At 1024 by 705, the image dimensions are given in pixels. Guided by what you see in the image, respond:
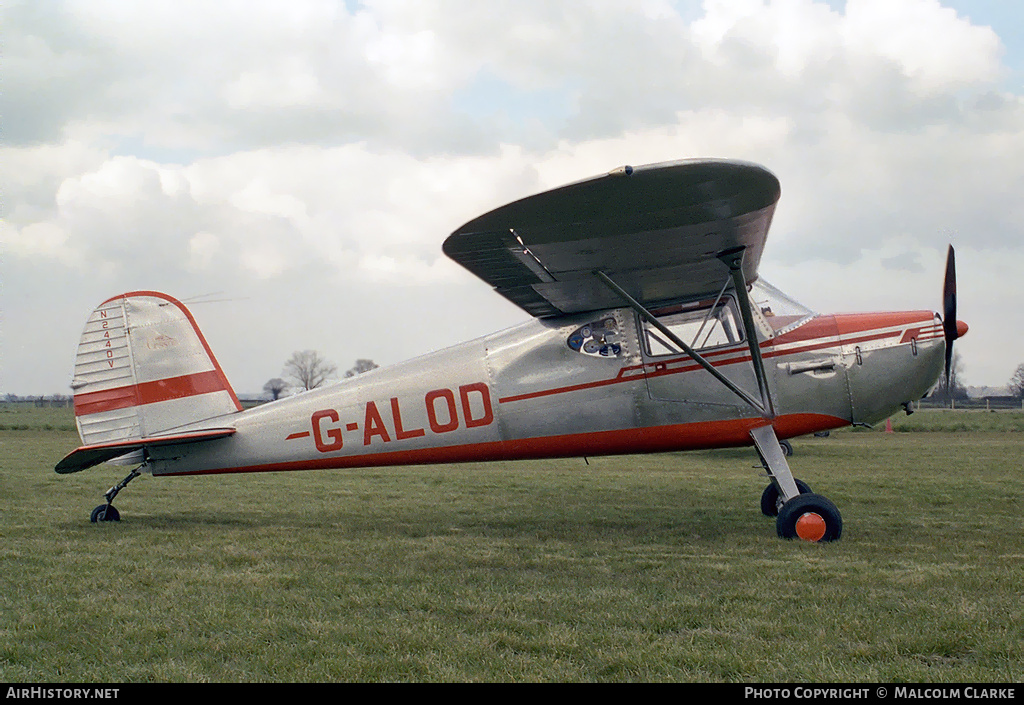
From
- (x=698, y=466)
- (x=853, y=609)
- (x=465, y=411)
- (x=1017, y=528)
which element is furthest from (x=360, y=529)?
(x=698, y=466)

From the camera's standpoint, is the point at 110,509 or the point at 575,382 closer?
the point at 575,382

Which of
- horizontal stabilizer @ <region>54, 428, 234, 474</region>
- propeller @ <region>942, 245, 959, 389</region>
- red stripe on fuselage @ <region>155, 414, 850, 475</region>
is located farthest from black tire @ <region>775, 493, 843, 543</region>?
horizontal stabilizer @ <region>54, 428, 234, 474</region>

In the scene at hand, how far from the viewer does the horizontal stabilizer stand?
7.47 meters

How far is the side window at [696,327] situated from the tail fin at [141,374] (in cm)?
450

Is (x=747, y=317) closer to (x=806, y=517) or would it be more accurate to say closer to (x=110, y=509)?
(x=806, y=517)

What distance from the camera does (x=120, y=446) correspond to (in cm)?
752

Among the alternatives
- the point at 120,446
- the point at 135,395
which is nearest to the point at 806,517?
the point at 120,446

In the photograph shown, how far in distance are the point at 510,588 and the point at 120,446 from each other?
4.73 m

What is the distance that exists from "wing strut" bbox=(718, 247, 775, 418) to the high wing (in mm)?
115

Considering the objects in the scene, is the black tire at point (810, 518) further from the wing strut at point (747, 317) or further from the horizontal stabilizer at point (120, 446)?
the horizontal stabilizer at point (120, 446)

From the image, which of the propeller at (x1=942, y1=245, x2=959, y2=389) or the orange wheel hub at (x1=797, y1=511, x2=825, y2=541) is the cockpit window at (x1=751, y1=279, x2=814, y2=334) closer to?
the propeller at (x1=942, y1=245, x2=959, y2=389)

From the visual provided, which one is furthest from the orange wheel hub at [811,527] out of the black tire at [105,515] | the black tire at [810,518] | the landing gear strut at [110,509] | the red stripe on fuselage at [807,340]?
the black tire at [105,515]
